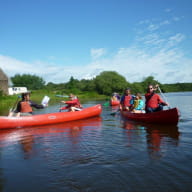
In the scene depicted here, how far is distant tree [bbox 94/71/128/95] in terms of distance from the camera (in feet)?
152

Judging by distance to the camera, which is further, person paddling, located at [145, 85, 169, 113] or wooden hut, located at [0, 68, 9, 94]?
wooden hut, located at [0, 68, 9, 94]

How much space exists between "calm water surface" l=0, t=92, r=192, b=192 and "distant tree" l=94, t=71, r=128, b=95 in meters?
40.5

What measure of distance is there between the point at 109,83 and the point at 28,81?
49234 mm

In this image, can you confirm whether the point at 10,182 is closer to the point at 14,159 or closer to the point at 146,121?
the point at 14,159

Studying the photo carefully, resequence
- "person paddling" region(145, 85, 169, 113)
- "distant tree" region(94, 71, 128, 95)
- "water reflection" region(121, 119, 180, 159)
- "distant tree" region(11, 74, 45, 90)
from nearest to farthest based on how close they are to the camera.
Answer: "water reflection" region(121, 119, 180, 159) → "person paddling" region(145, 85, 169, 113) → "distant tree" region(94, 71, 128, 95) → "distant tree" region(11, 74, 45, 90)

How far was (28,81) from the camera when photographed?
277ft

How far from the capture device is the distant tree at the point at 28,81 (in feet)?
275

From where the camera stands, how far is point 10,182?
3.25m

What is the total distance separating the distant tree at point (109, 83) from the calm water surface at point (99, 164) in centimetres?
4046

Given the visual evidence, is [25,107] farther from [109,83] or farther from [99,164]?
[109,83]

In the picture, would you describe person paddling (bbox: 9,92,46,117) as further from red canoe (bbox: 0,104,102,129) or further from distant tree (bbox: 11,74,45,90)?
distant tree (bbox: 11,74,45,90)

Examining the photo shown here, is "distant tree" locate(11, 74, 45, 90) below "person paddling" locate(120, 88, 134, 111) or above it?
above

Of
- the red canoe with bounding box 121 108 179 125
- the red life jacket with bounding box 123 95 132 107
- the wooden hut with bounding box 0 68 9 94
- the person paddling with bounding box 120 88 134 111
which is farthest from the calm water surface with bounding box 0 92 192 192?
the wooden hut with bounding box 0 68 9 94

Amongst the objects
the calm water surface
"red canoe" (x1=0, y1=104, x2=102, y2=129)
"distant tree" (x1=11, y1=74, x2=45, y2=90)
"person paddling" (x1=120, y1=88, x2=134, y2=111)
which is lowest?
the calm water surface
